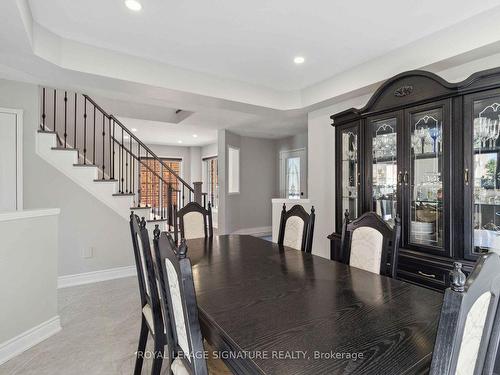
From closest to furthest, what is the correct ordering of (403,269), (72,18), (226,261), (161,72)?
(226,261) → (72,18) → (403,269) → (161,72)

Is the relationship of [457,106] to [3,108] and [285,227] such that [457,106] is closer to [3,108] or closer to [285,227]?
[285,227]

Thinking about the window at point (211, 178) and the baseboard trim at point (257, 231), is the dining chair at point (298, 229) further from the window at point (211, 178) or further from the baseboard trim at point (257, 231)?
the window at point (211, 178)

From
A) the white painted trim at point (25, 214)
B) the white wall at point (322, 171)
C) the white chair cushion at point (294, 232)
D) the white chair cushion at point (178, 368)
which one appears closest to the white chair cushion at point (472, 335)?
the white chair cushion at point (178, 368)

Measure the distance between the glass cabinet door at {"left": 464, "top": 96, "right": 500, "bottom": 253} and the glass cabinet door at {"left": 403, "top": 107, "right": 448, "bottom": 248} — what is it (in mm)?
199

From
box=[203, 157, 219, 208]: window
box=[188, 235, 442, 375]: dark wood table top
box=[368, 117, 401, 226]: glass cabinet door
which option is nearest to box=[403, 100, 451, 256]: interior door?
box=[368, 117, 401, 226]: glass cabinet door

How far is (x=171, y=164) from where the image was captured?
912 centimetres

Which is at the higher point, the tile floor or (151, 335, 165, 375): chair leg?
(151, 335, 165, 375): chair leg

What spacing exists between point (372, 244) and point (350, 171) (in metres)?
1.35

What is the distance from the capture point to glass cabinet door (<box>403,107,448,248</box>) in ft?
7.49

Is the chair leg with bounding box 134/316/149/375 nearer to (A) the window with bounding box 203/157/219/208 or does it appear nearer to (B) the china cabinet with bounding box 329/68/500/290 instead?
(B) the china cabinet with bounding box 329/68/500/290

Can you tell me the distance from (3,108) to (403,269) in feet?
14.7

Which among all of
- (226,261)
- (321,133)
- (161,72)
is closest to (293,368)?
(226,261)

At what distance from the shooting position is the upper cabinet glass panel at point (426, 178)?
230cm

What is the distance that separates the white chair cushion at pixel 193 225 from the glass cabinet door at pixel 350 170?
161cm
